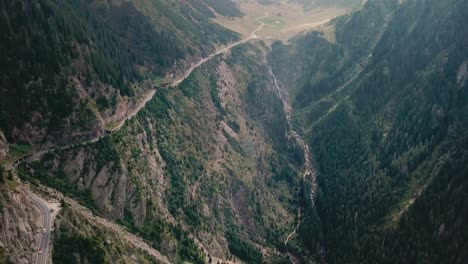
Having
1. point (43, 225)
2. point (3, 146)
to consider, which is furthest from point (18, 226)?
point (3, 146)

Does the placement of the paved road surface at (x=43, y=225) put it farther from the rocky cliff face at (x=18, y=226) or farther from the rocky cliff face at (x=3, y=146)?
the rocky cliff face at (x=3, y=146)

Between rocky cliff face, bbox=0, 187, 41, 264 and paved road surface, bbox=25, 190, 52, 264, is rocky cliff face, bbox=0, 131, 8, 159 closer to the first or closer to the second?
paved road surface, bbox=25, 190, 52, 264

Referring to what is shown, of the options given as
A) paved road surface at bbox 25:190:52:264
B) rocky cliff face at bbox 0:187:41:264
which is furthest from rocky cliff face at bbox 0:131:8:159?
rocky cliff face at bbox 0:187:41:264

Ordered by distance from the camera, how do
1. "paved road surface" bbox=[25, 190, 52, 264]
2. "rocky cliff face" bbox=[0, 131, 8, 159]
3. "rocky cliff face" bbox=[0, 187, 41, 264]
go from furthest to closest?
"rocky cliff face" bbox=[0, 131, 8, 159] → "paved road surface" bbox=[25, 190, 52, 264] → "rocky cliff face" bbox=[0, 187, 41, 264]

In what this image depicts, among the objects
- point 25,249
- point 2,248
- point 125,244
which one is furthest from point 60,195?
point 2,248

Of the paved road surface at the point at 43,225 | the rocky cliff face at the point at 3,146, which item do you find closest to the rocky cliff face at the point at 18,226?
the paved road surface at the point at 43,225

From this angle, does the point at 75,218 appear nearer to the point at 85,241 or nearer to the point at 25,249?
the point at 85,241

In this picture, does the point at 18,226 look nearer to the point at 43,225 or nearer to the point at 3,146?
the point at 43,225

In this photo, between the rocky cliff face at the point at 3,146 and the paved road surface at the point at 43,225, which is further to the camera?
the rocky cliff face at the point at 3,146
